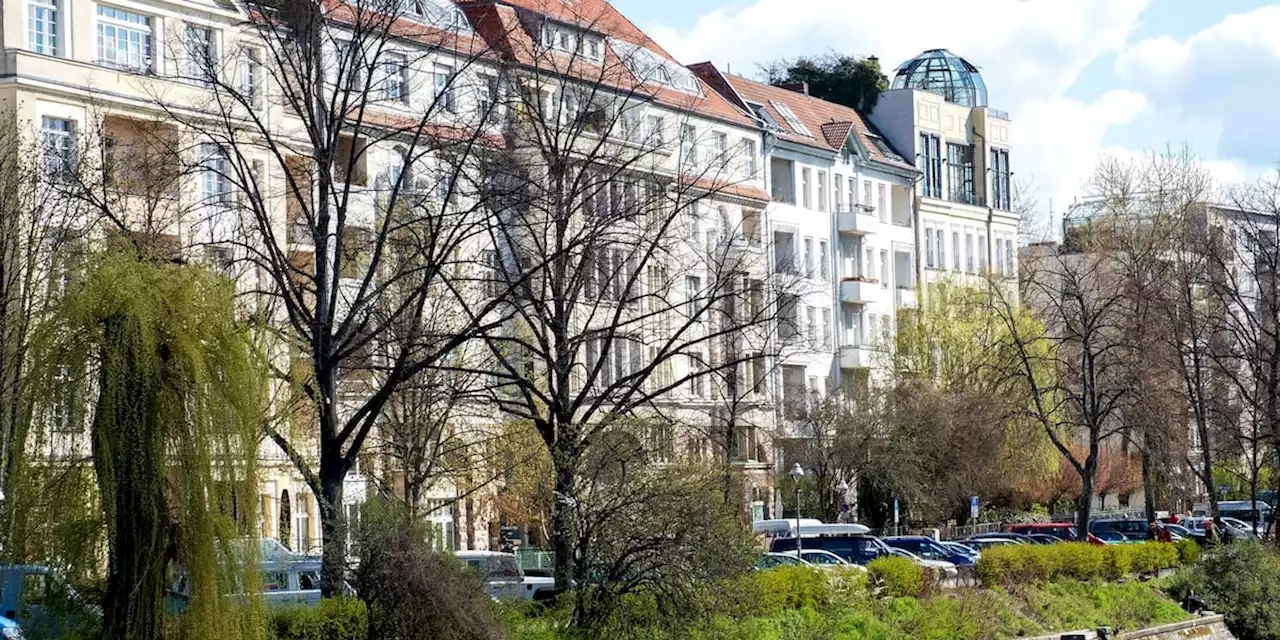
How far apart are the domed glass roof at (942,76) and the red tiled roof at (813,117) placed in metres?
6.96

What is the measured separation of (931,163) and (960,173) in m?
3.32

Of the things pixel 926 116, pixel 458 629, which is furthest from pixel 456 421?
pixel 926 116

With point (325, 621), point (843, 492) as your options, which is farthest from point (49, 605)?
point (843, 492)

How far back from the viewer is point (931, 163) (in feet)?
298

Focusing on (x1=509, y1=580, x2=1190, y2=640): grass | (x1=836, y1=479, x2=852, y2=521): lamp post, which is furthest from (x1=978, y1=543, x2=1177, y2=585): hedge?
(x1=836, y1=479, x2=852, y2=521): lamp post

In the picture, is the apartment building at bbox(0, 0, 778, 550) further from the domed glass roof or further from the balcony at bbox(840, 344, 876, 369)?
the domed glass roof

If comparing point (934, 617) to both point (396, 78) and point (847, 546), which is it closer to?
point (847, 546)

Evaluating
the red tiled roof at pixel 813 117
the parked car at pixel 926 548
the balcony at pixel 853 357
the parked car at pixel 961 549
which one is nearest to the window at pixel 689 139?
the parked car at pixel 926 548

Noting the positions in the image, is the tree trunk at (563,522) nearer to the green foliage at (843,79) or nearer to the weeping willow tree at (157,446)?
the weeping willow tree at (157,446)

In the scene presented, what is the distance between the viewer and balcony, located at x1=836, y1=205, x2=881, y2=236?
269ft

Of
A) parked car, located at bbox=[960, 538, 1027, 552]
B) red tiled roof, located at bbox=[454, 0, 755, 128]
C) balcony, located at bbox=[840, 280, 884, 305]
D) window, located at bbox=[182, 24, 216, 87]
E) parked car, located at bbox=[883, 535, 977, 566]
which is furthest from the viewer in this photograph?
balcony, located at bbox=[840, 280, 884, 305]

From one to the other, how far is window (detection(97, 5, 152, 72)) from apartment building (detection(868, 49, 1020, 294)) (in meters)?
45.2

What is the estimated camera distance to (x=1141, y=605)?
1876 inches

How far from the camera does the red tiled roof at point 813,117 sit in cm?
7931
